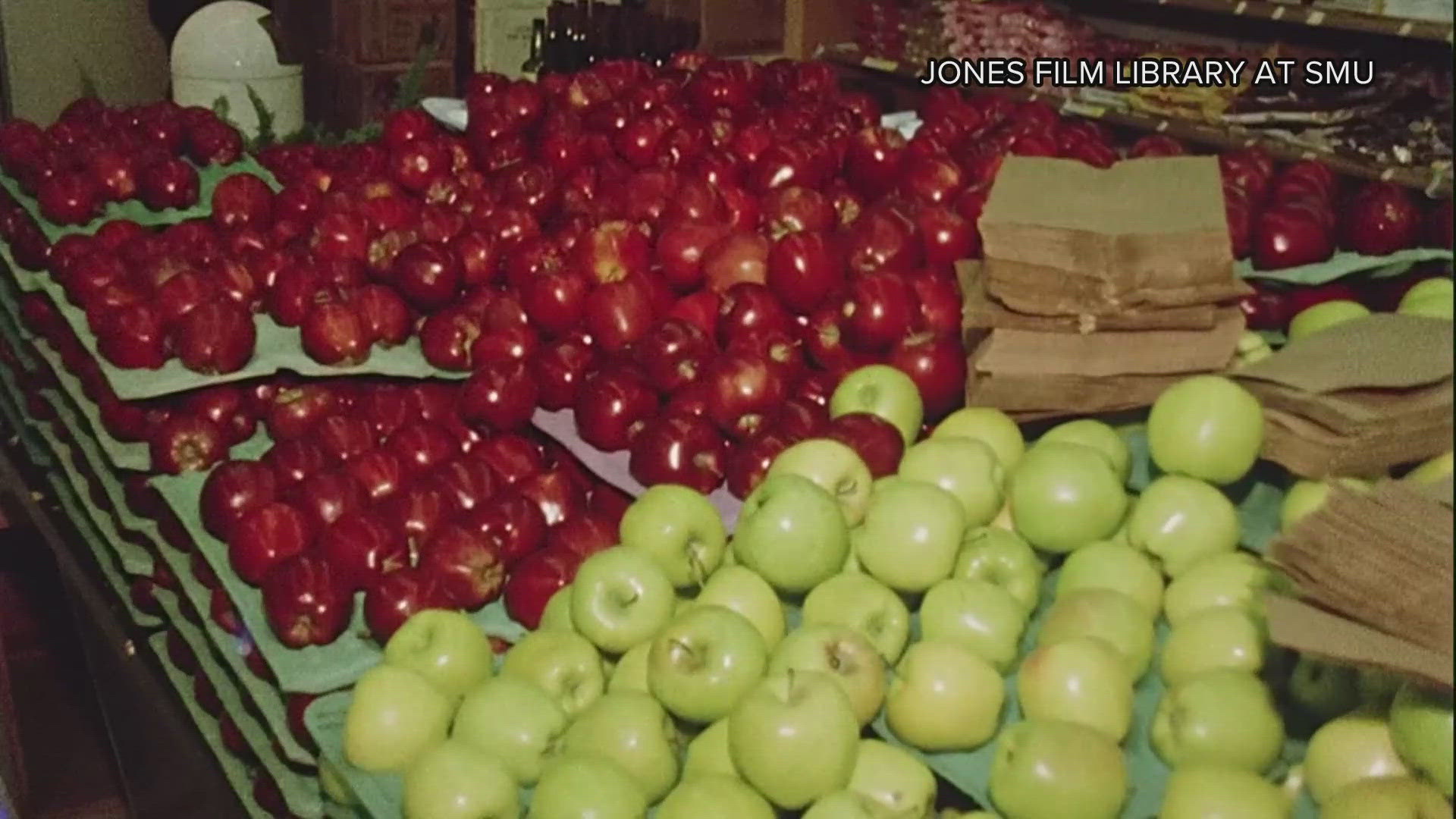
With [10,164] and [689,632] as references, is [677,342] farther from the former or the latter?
[10,164]

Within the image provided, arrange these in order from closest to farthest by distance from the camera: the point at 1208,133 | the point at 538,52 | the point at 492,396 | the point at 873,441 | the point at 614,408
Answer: the point at 873,441
the point at 614,408
the point at 492,396
the point at 1208,133
the point at 538,52

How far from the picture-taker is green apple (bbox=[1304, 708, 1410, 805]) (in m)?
1.12

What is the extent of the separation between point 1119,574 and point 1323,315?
58cm

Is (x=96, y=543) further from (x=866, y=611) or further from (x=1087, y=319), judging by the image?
(x=1087, y=319)

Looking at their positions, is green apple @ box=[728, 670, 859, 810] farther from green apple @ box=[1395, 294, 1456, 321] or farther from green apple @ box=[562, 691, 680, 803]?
green apple @ box=[1395, 294, 1456, 321]

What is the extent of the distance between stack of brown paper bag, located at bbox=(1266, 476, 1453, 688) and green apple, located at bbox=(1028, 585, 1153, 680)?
0.30m

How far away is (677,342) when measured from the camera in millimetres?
1989

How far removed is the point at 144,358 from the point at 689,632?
1287mm

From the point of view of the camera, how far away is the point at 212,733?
2.21 meters

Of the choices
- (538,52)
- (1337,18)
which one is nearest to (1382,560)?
(1337,18)

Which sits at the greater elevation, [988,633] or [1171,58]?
[1171,58]

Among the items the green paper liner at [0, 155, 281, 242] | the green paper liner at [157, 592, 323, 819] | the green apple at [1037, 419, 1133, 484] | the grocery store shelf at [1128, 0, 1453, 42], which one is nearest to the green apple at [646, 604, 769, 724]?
the green apple at [1037, 419, 1133, 484]

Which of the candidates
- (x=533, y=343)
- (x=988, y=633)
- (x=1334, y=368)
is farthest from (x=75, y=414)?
(x=1334, y=368)

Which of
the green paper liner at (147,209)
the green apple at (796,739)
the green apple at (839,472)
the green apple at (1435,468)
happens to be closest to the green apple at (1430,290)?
the green apple at (1435,468)
